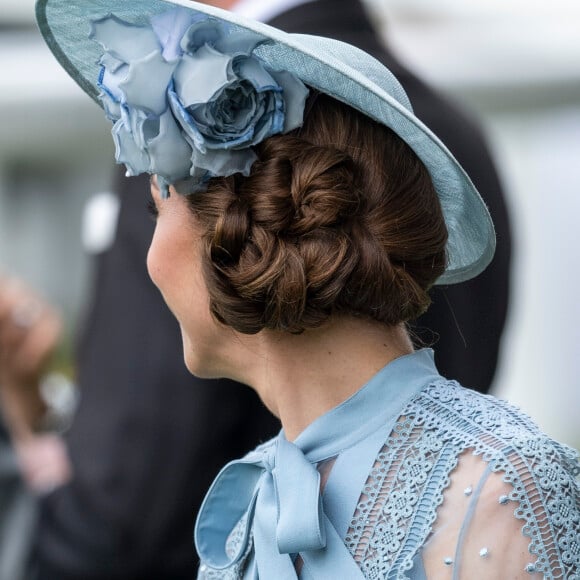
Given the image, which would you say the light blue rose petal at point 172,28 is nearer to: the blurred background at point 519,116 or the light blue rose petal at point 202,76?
the light blue rose petal at point 202,76

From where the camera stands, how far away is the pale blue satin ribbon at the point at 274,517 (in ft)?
4.57

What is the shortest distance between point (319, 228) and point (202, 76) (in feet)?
0.75

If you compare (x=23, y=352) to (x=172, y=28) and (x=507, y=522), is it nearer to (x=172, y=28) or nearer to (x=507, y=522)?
(x=172, y=28)

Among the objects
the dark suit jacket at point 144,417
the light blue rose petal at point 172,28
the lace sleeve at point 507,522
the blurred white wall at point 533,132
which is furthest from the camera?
the blurred white wall at point 533,132

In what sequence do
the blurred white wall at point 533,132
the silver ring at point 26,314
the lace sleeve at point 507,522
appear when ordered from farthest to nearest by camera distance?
the blurred white wall at point 533,132, the silver ring at point 26,314, the lace sleeve at point 507,522

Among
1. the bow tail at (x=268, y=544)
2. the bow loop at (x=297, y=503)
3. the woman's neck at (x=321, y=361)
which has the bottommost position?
the bow tail at (x=268, y=544)

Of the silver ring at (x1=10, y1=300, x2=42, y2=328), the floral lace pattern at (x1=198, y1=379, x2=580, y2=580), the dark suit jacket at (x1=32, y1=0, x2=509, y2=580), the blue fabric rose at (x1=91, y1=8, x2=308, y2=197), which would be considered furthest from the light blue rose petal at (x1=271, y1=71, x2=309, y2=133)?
the silver ring at (x1=10, y1=300, x2=42, y2=328)

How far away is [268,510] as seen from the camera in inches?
58.9

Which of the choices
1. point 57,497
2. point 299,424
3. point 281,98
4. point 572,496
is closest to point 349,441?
point 299,424

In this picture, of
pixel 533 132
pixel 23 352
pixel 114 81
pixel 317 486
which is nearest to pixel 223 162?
pixel 114 81

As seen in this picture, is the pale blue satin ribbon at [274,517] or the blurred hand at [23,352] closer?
the pale blue satin ribbon at [274,517]

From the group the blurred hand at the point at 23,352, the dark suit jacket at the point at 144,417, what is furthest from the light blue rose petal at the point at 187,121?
the blurred hand at the point at 23,352

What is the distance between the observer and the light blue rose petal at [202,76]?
4.59 ft

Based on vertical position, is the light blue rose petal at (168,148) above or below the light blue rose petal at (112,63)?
below
